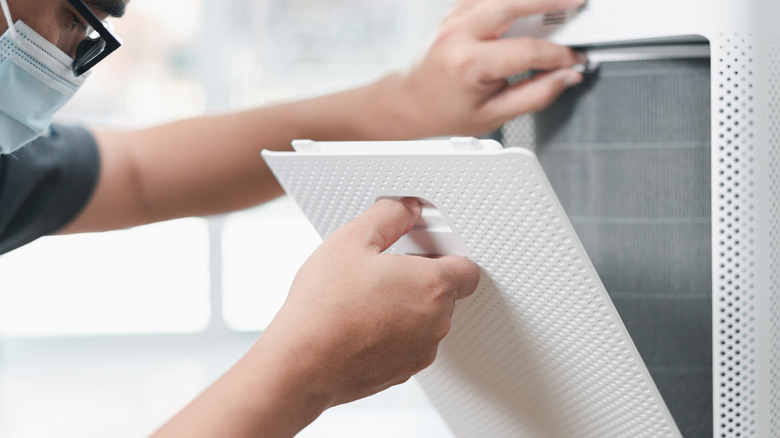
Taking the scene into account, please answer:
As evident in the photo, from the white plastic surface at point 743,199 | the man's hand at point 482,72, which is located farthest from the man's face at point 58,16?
the white plastic surface at point 743,199

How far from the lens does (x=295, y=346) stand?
22.4 inches

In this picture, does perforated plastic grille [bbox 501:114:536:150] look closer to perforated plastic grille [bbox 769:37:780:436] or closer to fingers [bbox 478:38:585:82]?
fingers [bbox 478:38:585:82]

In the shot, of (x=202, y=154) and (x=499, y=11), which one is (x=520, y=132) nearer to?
(x=499, y=11)

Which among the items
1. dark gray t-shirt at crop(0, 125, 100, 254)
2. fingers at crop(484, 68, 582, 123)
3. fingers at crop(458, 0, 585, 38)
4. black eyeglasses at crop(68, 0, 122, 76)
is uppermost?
fingers at crop(458, 0, 585, 38)

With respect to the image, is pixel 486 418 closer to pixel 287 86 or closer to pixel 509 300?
pixel 509 300

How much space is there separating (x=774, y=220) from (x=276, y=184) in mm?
823

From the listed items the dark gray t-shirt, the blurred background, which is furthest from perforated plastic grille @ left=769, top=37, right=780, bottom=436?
the blurred background

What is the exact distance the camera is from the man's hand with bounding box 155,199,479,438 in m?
0.56

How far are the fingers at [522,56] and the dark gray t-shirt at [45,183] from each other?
2.24 ft

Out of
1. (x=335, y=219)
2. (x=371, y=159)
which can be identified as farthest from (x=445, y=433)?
(x=371, y=159)

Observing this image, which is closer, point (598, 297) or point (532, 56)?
point (598, 297)

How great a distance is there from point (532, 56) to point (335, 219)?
0.33m

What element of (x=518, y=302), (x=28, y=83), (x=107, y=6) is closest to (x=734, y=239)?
(x=518, y=302)

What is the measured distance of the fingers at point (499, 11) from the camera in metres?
0.85
